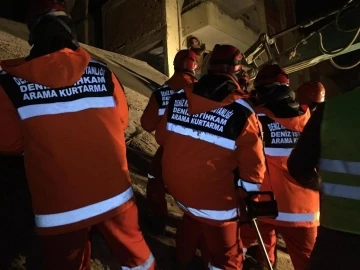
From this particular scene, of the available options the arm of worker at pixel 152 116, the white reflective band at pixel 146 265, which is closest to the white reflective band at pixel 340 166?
the white reflective band at pixel 146 265

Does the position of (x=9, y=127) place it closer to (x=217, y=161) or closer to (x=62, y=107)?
(x=62, y=107)

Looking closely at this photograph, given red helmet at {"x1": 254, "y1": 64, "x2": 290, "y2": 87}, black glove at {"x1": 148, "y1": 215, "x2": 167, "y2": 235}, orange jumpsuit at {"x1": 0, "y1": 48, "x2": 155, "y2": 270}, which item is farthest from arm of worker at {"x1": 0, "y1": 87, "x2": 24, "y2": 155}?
red helmet at {"x1": 254, "y1": 64, "x2": 290, "y2": 87}

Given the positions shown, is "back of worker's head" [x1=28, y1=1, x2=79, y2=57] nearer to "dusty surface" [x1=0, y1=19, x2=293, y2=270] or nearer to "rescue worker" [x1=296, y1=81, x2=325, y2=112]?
"dusty surface" [x1=0, y1=19, x2=293, y2=270]

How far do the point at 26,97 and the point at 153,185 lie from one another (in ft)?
5.58

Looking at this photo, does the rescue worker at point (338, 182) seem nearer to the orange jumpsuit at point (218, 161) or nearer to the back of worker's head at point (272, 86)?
the orange jumpsuit at point (218, 161)

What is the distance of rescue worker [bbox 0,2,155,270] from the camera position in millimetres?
2285

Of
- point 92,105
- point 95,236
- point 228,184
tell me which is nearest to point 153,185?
point 95,236

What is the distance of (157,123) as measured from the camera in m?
3.93

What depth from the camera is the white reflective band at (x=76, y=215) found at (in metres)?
2.27

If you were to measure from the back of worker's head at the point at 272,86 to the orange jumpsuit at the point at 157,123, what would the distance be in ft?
2.42

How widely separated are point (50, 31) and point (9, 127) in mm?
632

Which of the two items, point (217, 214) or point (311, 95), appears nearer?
point (217, 214)

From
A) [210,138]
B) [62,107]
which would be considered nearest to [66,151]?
[62,107]

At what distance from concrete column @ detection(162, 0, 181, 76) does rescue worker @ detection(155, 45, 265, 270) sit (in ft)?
22.1
